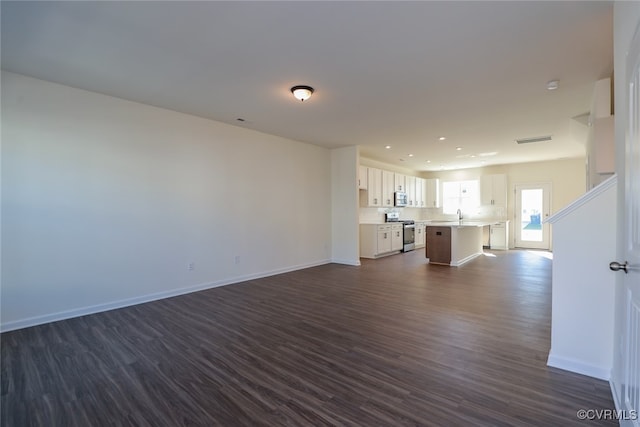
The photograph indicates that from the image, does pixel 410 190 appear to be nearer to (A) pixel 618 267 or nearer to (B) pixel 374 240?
(B) pixel 374 240

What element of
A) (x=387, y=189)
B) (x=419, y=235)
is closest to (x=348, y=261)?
(x=387, y=189)

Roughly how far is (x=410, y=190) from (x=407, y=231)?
5.38ft

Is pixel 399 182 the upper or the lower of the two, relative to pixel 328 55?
lower

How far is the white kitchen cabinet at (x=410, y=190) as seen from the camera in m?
9.65

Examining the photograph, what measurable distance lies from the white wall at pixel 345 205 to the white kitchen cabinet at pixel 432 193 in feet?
17.6

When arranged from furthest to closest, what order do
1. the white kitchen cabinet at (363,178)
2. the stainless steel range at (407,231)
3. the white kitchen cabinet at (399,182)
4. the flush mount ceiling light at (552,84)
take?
the white kitchen cabinet at (399,182)
the stainless steel range at (407,231)
the white kitchen cabinet at (363,178)
the flush mount ceiling light at (552,84)

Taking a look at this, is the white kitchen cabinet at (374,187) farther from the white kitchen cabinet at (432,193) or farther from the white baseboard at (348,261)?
the white kitchen cabinet at (432,193)

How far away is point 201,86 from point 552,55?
3819 millimetres

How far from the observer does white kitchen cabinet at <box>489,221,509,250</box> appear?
360 inches

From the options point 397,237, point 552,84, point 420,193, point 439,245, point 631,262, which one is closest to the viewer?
point 631,262

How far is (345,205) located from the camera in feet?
22.7

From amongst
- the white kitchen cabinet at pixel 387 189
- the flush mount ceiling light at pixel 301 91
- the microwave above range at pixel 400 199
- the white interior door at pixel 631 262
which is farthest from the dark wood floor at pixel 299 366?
the microwave above range at pixel 400 199

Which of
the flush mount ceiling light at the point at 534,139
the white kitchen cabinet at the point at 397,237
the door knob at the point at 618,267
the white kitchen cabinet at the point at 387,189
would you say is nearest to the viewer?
the door knob at the point at 618,267

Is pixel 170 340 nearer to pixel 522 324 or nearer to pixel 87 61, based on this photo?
pixel 87 61
